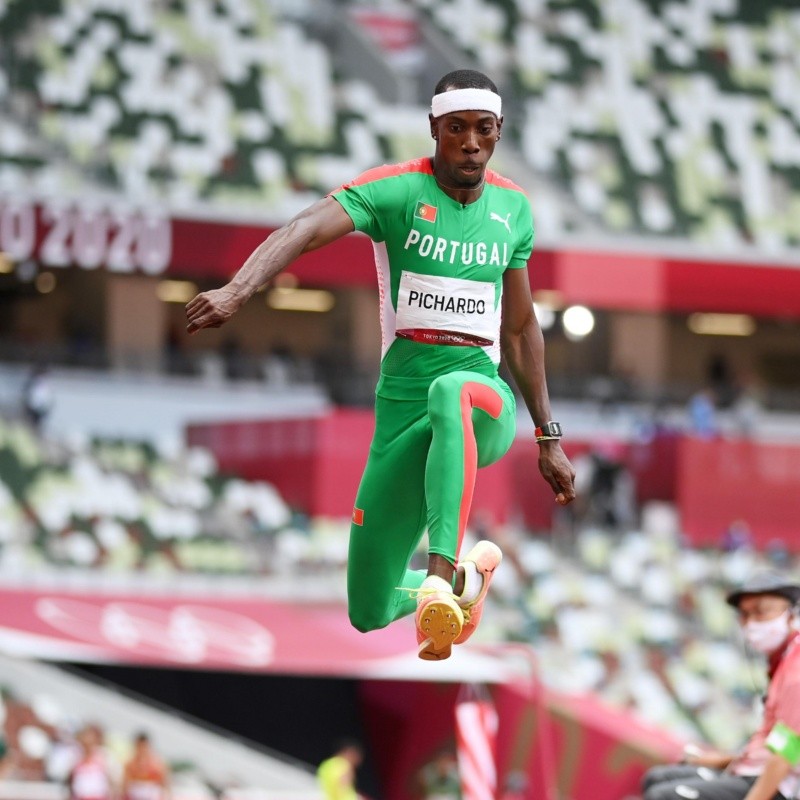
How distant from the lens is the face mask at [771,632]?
699 cm

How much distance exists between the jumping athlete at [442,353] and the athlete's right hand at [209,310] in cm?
48

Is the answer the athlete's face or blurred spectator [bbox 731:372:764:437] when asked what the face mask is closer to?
the athlete's face

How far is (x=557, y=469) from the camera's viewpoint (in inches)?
253

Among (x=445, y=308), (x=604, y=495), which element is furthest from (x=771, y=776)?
(x=604, y=495)

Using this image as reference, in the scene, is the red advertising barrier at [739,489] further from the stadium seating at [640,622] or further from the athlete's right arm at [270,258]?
the athlete's right arm at [270,258]

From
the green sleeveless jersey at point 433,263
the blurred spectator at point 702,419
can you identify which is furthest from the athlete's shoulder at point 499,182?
the blurred spectator at point 702,419

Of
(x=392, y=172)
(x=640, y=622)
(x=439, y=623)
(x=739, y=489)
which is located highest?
(x=392, y=172)

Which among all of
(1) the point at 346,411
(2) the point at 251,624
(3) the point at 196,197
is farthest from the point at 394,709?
(3) the point at 196,197

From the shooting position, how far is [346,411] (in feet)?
76.6

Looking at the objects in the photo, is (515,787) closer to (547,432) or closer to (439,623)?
(547,432)

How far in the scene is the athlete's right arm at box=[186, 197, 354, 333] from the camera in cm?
522

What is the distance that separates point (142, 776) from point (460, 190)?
929 centimetres

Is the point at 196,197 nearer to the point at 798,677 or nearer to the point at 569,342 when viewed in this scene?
the point at 569,342

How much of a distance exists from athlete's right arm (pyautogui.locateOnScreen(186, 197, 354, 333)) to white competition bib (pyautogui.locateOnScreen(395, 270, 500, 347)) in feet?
1.40
